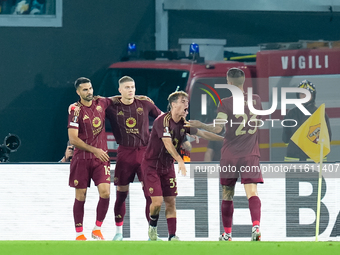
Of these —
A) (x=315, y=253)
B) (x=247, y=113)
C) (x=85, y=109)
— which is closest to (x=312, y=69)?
(x=247, y=113)

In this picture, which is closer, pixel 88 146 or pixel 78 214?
pixel 88 146

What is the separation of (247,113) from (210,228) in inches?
55.2

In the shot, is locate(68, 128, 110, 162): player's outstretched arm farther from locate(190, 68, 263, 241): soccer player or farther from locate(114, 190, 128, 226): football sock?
locate(190, 68, 263, 241): soccer player

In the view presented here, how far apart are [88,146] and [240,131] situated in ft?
4.88

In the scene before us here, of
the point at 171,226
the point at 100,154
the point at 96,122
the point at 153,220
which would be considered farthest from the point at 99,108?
the point at 171,226

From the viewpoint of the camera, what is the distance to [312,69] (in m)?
10.1

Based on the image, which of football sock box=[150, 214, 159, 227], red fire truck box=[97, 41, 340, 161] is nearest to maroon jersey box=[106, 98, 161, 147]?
football sock box=[150, 214, 159, 227]

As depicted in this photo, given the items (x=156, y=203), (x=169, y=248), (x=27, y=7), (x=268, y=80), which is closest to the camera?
(x=169, y=248)

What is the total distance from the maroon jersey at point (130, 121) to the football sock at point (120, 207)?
525mm

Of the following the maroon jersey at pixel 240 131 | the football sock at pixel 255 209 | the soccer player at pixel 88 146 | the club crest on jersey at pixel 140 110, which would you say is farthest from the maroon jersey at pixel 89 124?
the football sock at pixel 255 209

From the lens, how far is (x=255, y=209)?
22.1ft

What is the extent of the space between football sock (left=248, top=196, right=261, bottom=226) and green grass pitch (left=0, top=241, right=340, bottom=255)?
1267mm

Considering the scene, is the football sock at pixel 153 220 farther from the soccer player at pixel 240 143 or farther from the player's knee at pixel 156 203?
the soccer player at pixel 240 143

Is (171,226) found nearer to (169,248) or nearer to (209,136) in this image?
(209,136)
